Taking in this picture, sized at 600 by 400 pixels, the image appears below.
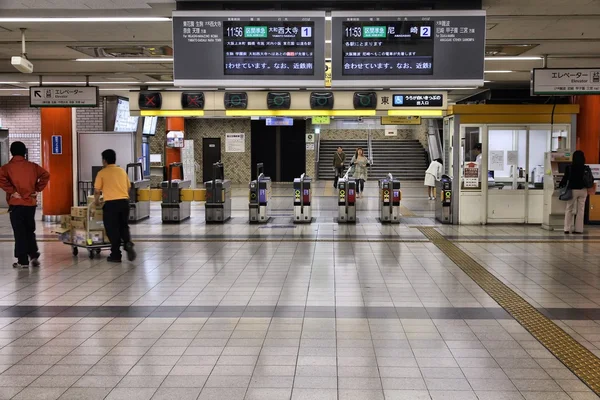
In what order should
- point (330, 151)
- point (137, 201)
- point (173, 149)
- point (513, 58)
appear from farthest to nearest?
point (330, 151)
point (173, 149)
point (137, 201)
point (513, 58)

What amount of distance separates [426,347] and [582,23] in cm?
487

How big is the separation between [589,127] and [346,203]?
5.59 metres

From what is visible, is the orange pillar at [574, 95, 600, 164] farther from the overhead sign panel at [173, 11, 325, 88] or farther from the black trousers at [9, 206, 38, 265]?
the black trousers at [9, 206, 38, 265]

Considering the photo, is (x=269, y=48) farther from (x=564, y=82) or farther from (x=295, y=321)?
(x=564, y=82)

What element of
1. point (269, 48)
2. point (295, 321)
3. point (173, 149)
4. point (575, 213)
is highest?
point (269, 48)

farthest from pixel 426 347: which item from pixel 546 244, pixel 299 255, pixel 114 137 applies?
pixel 114 137

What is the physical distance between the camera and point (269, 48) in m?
6.36

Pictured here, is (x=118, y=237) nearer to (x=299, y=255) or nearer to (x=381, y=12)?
(x=299, y=255)

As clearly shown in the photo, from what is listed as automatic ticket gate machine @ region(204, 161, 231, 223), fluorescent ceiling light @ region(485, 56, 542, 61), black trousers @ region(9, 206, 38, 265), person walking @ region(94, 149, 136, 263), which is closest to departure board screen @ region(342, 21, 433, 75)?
person walking @ region(94, 149, 136, 263)

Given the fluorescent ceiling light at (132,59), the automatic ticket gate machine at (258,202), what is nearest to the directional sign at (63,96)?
the fluorescent ceiling light at (132,59)

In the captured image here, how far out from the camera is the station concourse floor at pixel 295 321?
4484 millimetres

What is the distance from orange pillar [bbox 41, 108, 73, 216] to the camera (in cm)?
1486

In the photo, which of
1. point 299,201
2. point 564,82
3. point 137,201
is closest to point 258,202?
point 299,201

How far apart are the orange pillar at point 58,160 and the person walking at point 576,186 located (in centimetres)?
1102
